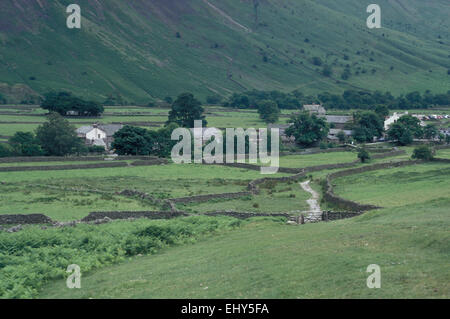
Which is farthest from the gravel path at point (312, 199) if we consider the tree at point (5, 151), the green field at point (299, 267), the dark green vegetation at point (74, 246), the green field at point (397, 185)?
the tree at point (5, 151)

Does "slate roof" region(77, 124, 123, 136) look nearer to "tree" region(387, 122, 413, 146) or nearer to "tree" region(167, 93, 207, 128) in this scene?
"tree" region(167, 93, 207, 128)

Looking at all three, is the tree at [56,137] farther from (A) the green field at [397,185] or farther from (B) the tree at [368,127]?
(B) the tree at [368,127]

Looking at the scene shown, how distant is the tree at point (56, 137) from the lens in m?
88.5

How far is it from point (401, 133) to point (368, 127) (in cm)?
1037

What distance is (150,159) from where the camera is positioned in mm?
85062

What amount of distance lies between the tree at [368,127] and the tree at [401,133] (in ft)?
22.4

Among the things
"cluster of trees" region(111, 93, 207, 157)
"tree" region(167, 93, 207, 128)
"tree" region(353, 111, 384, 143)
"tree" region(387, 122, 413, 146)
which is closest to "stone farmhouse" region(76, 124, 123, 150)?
"cluster of trees" region(111, 93, 207, 157)

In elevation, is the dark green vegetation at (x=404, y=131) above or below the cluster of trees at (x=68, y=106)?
below
